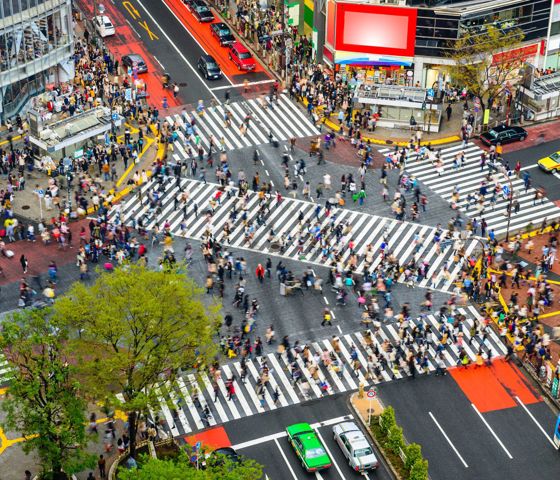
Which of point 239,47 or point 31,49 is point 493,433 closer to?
point 31,49

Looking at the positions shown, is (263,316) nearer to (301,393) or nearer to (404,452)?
(301,393)

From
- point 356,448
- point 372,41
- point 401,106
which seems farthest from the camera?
point 372,41

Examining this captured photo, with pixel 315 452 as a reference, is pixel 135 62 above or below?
above

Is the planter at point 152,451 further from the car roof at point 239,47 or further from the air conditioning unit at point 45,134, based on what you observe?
the car roof at point 239,47

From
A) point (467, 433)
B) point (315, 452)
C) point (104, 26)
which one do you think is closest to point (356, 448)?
point (315, 452)

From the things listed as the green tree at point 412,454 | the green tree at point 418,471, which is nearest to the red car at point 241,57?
the green tree at point 412,454

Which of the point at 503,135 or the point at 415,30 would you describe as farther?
the point at 415,30
